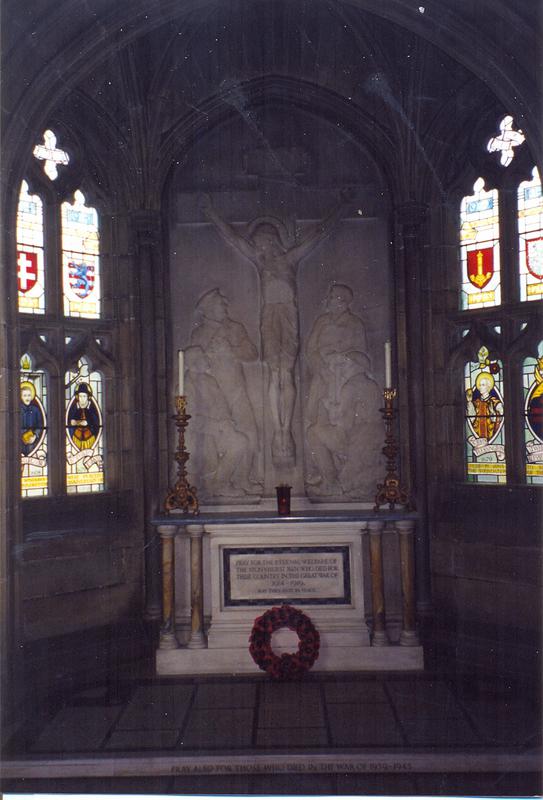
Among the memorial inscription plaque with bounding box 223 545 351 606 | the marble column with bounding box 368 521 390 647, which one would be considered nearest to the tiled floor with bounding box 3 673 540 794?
the marble column with bounding box 368 521 390 647

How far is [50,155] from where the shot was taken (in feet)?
24.6

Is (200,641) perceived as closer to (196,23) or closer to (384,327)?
(384,327)

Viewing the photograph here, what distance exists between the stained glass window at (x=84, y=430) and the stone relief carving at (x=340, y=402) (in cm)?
187

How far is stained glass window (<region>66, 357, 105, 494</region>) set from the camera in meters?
7.58

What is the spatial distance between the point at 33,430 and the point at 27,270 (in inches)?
52.5

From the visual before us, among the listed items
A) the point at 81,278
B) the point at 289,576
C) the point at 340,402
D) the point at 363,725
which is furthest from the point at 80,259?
the point at 363,725

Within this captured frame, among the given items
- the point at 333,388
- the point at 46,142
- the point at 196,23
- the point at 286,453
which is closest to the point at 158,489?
the point at 286,453

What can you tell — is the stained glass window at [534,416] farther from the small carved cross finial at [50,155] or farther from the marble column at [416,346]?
the small carved cross finial at [50,155]

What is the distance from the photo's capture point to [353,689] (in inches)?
253

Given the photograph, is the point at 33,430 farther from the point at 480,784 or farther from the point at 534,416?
the point at 480,784

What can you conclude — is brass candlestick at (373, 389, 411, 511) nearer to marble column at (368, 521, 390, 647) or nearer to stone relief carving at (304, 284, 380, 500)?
marble column at (368, 521, 390, 647)

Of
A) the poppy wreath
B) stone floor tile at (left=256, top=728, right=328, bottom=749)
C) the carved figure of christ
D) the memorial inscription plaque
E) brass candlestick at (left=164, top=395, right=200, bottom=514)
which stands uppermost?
the carved figure of christ

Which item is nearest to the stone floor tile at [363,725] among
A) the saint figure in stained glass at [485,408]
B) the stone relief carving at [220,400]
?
the stone relief carving at [220,400]

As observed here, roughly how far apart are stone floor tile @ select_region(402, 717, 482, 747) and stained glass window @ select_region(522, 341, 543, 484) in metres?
2.25
